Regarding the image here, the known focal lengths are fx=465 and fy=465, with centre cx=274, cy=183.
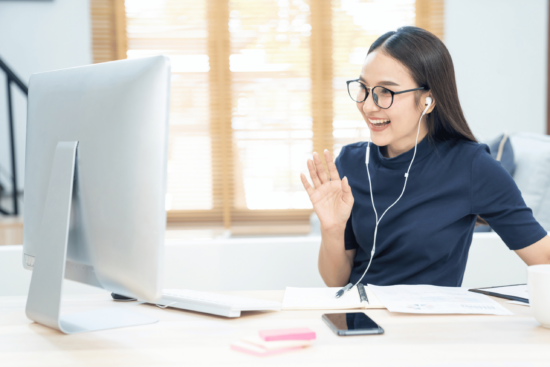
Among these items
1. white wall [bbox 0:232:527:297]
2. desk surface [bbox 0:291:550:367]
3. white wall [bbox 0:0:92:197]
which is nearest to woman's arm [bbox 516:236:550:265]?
desk surface [bbox 0:291:550:367]

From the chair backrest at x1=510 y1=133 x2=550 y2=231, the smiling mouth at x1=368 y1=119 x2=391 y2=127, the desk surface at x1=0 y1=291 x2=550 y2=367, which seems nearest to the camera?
the desk surface at x1=0 y1=291 x2=550 y2=367

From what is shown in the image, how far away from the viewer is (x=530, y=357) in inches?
25.8

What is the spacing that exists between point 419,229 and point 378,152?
0.92 feet

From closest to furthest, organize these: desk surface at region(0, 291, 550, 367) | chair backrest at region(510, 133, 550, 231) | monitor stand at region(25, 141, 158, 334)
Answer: desk surface at region(0, 291, 550, 367) → monitor stand at region(25, 141, 158, 334) → chair backrest at region(510, 133, 550, 231)

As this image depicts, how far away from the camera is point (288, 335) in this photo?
70 centimetres

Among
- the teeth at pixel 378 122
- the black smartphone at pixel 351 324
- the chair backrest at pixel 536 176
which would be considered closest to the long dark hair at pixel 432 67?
the teeth at pixel 378 122

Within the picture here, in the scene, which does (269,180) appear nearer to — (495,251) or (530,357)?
(495,251)

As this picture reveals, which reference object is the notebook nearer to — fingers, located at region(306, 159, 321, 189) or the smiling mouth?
fingers, located at region(306, 159, 321, 189)

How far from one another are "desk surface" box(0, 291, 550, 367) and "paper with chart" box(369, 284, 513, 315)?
19mm

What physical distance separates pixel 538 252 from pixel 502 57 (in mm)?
2994

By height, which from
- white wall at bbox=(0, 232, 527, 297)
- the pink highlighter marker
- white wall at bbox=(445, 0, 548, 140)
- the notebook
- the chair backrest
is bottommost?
white wall at bbox=(0, 232, 527, 297)

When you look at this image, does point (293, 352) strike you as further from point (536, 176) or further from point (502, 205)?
point (536, 176)

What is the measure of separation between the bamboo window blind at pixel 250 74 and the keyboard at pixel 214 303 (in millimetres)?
2762

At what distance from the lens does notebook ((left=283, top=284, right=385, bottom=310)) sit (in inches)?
35.6
